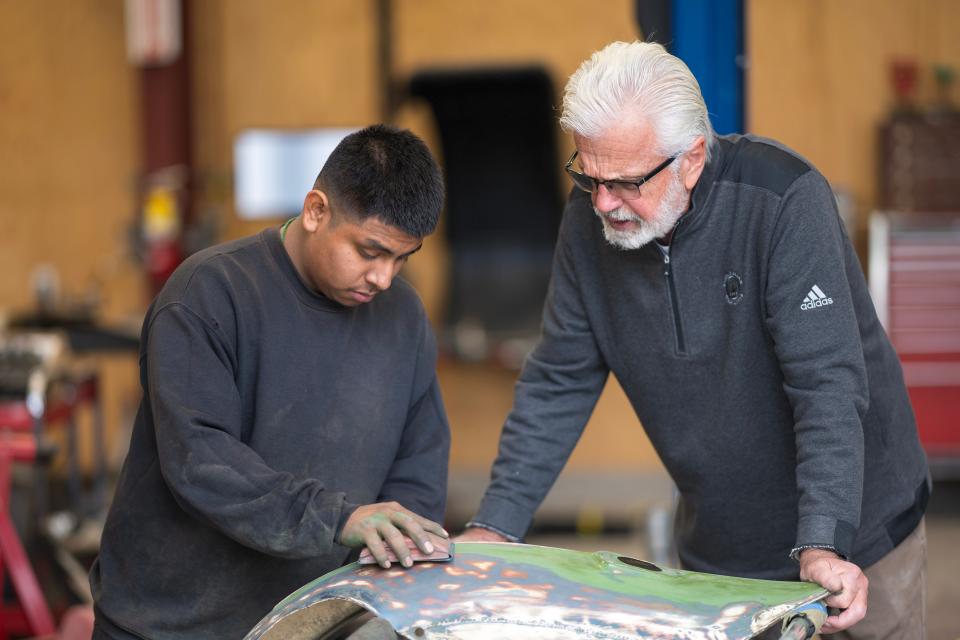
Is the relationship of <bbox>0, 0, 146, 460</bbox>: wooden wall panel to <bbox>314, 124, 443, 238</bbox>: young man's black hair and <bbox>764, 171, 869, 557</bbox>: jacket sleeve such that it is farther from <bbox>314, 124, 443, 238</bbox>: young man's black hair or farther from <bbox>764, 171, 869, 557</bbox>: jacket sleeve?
<bbox>764, 171, 869, 557</bbox>: jacket sleeve

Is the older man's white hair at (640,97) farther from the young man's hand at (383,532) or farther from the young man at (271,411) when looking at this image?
the young man's hand at (383,532)

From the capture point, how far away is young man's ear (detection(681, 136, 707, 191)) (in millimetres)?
1849

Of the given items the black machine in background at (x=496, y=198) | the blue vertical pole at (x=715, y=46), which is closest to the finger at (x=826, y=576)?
the blue vertical pole at (x=715, y=46)

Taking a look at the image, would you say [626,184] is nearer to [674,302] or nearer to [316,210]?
[674,302]

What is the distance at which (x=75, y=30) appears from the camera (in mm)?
6629

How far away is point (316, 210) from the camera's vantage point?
174cm

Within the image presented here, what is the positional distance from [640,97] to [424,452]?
2.07 ft

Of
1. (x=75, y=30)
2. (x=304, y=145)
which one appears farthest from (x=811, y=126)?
(x=75, y=30)

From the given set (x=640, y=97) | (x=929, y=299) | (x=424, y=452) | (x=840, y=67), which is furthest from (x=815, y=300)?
(x=840, y=67)

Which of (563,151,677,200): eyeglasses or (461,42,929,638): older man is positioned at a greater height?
(563,151,677,200): eyeglasses

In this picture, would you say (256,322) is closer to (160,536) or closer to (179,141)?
(160,536)

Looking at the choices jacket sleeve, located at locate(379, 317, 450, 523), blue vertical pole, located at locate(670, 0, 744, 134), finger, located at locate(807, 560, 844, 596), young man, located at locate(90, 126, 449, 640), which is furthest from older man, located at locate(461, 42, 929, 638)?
blue vertical pole, located at locate(670, 0, 744, 134)

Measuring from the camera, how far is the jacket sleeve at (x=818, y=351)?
5.73 ft

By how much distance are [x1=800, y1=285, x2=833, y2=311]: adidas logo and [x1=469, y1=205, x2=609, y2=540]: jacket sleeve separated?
420mm
